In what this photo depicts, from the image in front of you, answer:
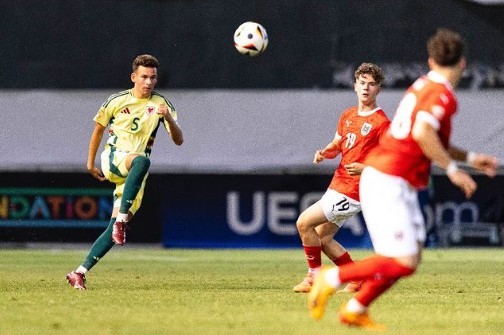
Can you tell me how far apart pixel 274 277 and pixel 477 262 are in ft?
15.8

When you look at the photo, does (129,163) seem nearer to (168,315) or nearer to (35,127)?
(168,315)

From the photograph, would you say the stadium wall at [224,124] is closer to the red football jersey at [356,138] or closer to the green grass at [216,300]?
the green grass at [216,300]

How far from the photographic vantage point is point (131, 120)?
12094 mm

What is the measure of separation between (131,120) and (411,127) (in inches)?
178

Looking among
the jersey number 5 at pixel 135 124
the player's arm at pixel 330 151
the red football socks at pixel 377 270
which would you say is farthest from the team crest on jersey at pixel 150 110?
Result: the red football socks at pixel 377 270

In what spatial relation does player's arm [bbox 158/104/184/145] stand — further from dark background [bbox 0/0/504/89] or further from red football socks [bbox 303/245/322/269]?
dark background [bbox 0/0/504/89]

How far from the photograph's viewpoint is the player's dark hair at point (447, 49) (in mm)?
8016

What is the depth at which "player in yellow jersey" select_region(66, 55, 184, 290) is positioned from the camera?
11.6 m

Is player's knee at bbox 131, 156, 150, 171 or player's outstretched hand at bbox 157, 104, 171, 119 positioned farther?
player's knee at bbox 131, 156, 150, 171

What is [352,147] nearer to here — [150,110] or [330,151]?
[330,151]

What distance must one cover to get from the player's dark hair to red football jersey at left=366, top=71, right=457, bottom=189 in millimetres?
107

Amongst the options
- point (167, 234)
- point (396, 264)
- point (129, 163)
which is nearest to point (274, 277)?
point (129, 163)

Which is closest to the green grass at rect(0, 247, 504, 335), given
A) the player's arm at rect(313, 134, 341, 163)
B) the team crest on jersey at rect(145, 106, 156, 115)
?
the player's arm at rect(313, 134, 341, 163)

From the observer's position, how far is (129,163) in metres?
11.8
